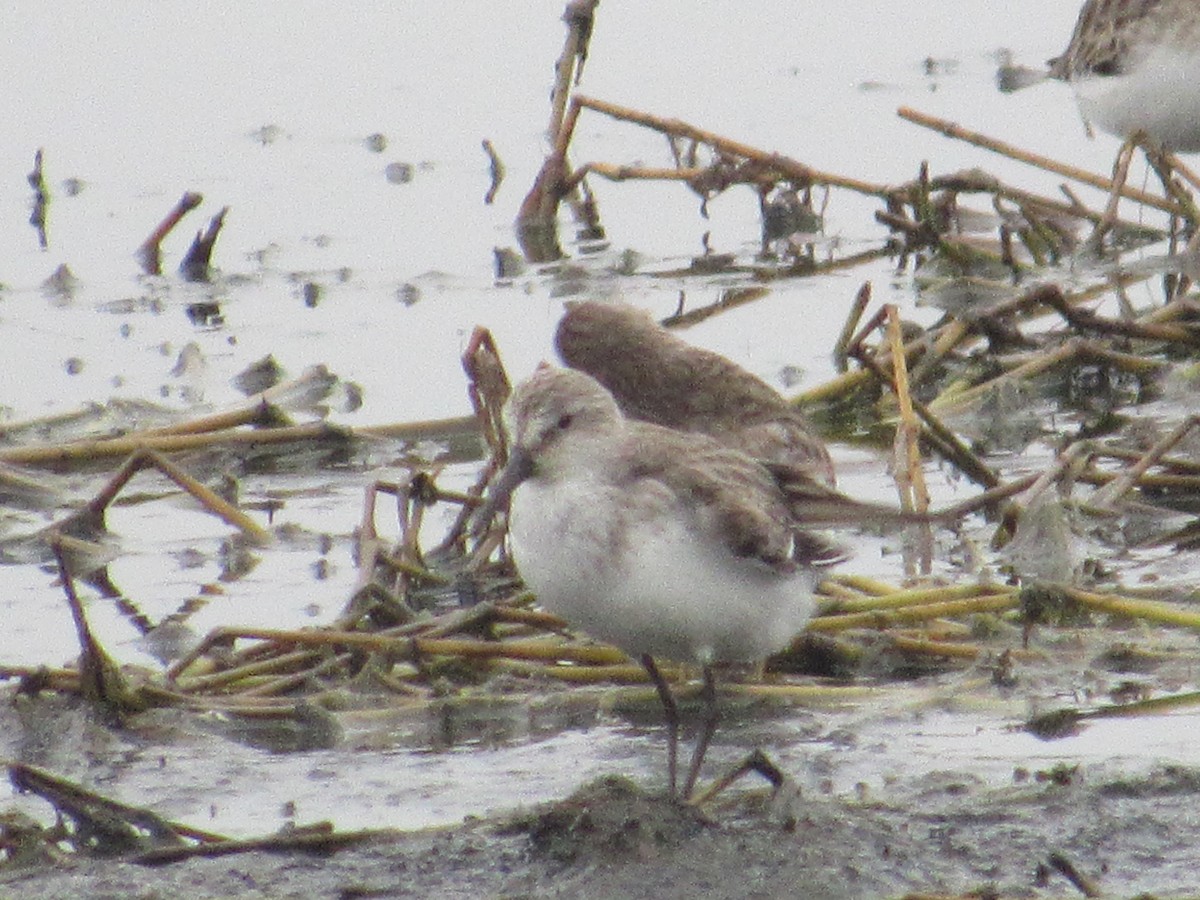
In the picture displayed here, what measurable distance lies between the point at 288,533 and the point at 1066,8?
8.18 metres

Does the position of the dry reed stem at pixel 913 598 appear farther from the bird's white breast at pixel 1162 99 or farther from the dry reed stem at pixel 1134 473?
the bird's white breast at pixel 1162 99

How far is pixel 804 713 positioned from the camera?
17.2ft

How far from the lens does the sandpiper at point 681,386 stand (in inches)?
234

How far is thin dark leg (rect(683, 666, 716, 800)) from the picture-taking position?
15.3 feet

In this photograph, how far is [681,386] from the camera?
6398mm

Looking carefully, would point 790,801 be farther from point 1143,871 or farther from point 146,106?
point 146,106

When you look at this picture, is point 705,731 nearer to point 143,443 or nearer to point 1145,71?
point 143,443

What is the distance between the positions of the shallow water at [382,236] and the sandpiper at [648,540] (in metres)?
0.42

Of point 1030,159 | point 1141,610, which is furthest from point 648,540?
point 1030,159

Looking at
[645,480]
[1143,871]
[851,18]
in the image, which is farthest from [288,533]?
[851,18]

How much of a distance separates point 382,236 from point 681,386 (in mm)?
3737

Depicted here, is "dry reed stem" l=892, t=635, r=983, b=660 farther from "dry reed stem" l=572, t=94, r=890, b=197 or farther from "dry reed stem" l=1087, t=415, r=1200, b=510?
"dry reed stem" l=572, t=94, r=890, b=197

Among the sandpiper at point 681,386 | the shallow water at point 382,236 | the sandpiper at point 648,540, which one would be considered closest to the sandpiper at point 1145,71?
the shallow water at point 382,236

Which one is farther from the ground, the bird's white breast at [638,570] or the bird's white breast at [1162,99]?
the bird's white breast at [1162,99]
